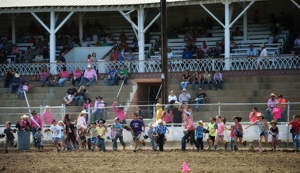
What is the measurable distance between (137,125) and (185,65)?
695cm

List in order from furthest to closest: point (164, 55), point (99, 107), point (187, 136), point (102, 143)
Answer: point (164, 55), point (99, 107), point (102, 143), point (187, 136)

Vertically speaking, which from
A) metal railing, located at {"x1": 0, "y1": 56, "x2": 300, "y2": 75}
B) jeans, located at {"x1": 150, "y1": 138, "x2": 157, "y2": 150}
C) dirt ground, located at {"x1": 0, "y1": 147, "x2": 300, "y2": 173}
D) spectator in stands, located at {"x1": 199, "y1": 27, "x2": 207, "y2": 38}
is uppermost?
spectator in stands, located at {"x1": 199, "y1": 27, "x2": 207, "y2": 38}

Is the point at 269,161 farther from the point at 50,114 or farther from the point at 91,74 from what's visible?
the point at 91,74

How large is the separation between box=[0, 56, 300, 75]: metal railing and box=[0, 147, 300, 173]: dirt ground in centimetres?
721

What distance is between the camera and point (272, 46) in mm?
34531

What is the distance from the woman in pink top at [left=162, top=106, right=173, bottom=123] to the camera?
28.9 meters

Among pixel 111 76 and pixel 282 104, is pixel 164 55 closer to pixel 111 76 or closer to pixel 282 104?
pixel 111 76

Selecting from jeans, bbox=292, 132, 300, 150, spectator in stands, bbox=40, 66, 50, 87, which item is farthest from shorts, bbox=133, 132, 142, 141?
spectator in stands, bbox=40, 66, 50, 87

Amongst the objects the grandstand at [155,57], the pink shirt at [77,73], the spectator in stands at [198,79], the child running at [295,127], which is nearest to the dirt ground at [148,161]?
the child running at [295,127]

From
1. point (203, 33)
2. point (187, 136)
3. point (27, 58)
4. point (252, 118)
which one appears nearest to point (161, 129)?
point (187, 136)

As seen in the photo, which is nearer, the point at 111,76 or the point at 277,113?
the point at 277,113

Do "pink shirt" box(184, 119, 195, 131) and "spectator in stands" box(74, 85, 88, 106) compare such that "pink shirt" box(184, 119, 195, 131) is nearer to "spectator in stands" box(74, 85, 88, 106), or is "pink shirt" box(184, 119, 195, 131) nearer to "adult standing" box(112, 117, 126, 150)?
"adult standing" box(112, 117, 126, 150)

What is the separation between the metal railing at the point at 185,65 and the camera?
105 feet

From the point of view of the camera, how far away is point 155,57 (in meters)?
35.8
